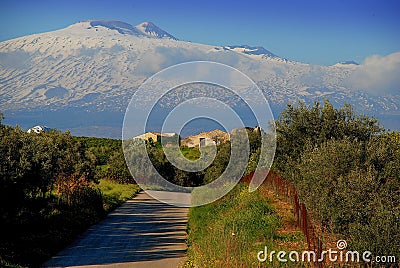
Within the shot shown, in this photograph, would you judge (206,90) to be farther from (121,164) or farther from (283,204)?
(121,164)

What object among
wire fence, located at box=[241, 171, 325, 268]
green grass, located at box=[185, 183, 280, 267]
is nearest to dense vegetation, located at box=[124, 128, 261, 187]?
wire fence, located at box=[241, 171, 325, 268]

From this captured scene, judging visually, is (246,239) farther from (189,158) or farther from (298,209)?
(189,158)

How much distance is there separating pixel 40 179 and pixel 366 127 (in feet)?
48.1

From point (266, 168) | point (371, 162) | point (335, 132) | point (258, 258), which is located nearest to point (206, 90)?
point (266, 168)

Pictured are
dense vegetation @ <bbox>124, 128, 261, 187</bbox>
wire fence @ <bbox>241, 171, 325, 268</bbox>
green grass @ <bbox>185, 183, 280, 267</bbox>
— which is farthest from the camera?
dense vegetation @ <bbox>124, 128, 261, 187</bbox>

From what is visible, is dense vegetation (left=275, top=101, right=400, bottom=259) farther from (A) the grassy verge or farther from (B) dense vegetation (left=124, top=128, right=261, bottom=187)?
(B) dense vegetation (left=124, top=128, right=261, bottom=187)

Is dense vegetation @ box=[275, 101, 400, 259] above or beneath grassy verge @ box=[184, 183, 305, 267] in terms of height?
above

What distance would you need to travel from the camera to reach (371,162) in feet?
52.5

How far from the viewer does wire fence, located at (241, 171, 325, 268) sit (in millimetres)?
12093

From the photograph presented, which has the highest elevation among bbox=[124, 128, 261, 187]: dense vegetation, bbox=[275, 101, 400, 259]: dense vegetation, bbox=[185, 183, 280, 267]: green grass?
bbox=[275, 101, 400, 259]: dense vegetation

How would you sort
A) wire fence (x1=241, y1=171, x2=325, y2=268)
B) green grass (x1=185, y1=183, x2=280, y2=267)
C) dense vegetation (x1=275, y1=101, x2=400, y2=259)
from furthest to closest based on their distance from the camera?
green grass (x1=185, y1=183, x2=280, y2=267) → wire fence (x1=241, y1=171, x2=325, y2=268) → dense vegetation (x1=275, y1=101, x2=400, y2=259)

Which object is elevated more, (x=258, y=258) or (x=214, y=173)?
(x=258, y=258)

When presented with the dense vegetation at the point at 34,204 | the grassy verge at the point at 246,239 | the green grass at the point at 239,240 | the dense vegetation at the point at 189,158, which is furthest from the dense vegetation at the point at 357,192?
the dense vegetation at the point at 189,158

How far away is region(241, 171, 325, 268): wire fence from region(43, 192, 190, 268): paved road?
4.04 metres
